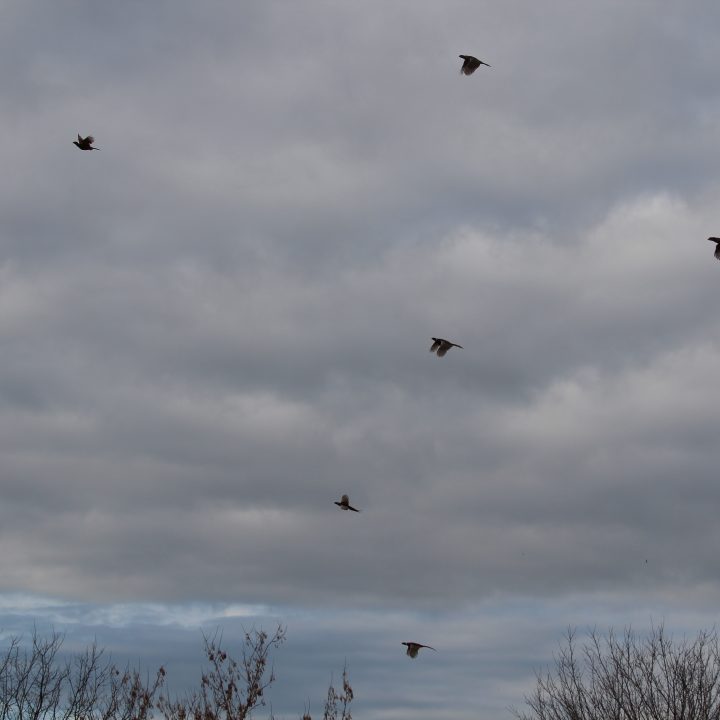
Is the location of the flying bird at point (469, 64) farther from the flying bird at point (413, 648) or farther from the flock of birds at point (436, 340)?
the flying bird at point (413, 648)

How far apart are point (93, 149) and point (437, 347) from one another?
33.1ft

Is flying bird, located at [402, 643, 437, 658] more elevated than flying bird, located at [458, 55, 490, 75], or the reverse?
flying bird, located at [458, 55, 490, 75]

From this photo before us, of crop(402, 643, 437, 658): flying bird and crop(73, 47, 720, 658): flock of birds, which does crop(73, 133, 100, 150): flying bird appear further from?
crop(402, 643, 437, 658): flying bird

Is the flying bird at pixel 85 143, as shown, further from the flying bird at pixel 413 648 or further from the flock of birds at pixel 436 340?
the flying bird at pixel 413 648

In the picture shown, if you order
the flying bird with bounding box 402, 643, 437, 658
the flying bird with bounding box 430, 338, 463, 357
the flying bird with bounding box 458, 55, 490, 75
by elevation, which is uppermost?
the flying bird with bounding box 458, 55, 490, 75

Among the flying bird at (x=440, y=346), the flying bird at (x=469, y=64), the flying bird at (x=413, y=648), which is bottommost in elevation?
the flying bird at (x=413, y=648)

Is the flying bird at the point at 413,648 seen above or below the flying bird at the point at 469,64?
below

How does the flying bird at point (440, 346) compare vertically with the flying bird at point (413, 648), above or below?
above

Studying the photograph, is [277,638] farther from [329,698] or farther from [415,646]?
[415,646]

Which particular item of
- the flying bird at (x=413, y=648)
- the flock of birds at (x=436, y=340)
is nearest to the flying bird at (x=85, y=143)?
the flock of birds at (x=436, y=340)

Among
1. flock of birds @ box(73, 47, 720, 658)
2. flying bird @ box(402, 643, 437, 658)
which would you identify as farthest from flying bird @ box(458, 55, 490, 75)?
flying bird @ box(402, 643, 437, 658)

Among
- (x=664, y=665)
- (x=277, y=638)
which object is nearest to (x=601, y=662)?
(x=664, y=665)

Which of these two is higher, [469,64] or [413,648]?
[469,64]

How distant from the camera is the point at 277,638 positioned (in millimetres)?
33219
